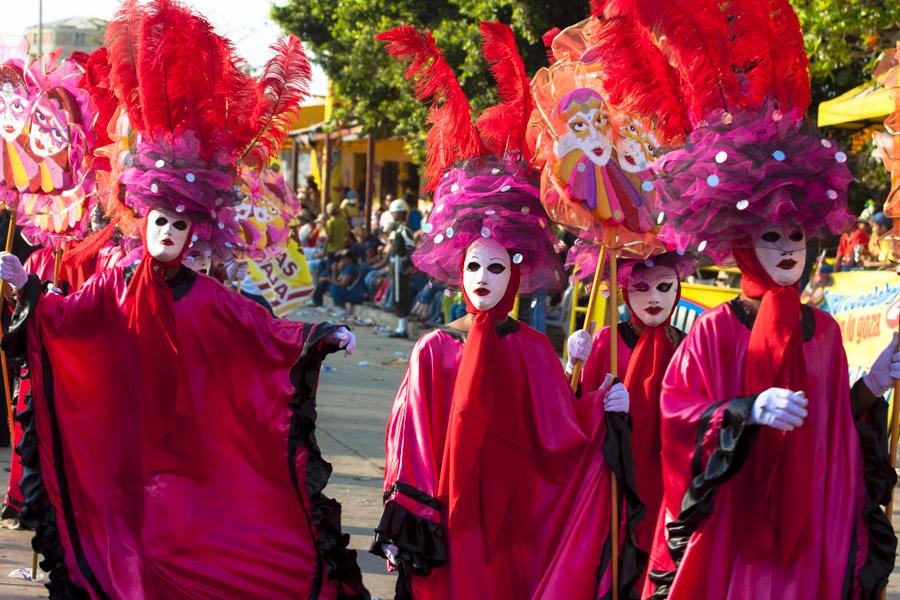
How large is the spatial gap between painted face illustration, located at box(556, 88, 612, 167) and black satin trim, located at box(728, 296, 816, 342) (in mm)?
1045

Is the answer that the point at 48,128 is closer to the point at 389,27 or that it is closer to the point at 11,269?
the point at 11,269

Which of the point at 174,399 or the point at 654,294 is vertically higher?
the point at 654,294

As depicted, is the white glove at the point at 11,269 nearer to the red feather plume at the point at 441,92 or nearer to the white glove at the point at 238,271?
the red feather plume at the point at 441,92

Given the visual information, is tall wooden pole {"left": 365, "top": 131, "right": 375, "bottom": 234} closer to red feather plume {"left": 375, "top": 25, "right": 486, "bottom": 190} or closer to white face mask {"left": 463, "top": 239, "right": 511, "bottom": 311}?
red feather plume {"left": 375, "top": 25, "right": 486, "bottom": 190}

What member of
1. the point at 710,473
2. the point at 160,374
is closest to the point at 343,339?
the point at 160,374

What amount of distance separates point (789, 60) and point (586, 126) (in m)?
1.04

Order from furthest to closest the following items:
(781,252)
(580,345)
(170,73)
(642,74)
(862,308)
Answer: (862,308) → (170,73) → (580,345) → (642,74) → (781,252)

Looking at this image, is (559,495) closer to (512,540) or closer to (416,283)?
(512,540)

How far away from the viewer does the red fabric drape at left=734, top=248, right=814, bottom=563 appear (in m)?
4.72

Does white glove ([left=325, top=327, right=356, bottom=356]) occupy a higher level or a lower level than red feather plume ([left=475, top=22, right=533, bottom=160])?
lower

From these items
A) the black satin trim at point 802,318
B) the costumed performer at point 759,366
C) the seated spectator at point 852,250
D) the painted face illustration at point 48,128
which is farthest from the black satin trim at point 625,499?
the seated spectator at point 852,250

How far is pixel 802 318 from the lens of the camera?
4922mm

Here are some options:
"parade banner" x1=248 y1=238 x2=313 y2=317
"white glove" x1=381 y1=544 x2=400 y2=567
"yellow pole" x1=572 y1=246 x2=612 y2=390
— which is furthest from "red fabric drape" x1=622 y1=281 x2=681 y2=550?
"parade banner" x1=248 y1=238 x2=313 y2=317

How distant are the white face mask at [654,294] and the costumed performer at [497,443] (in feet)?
2.57
